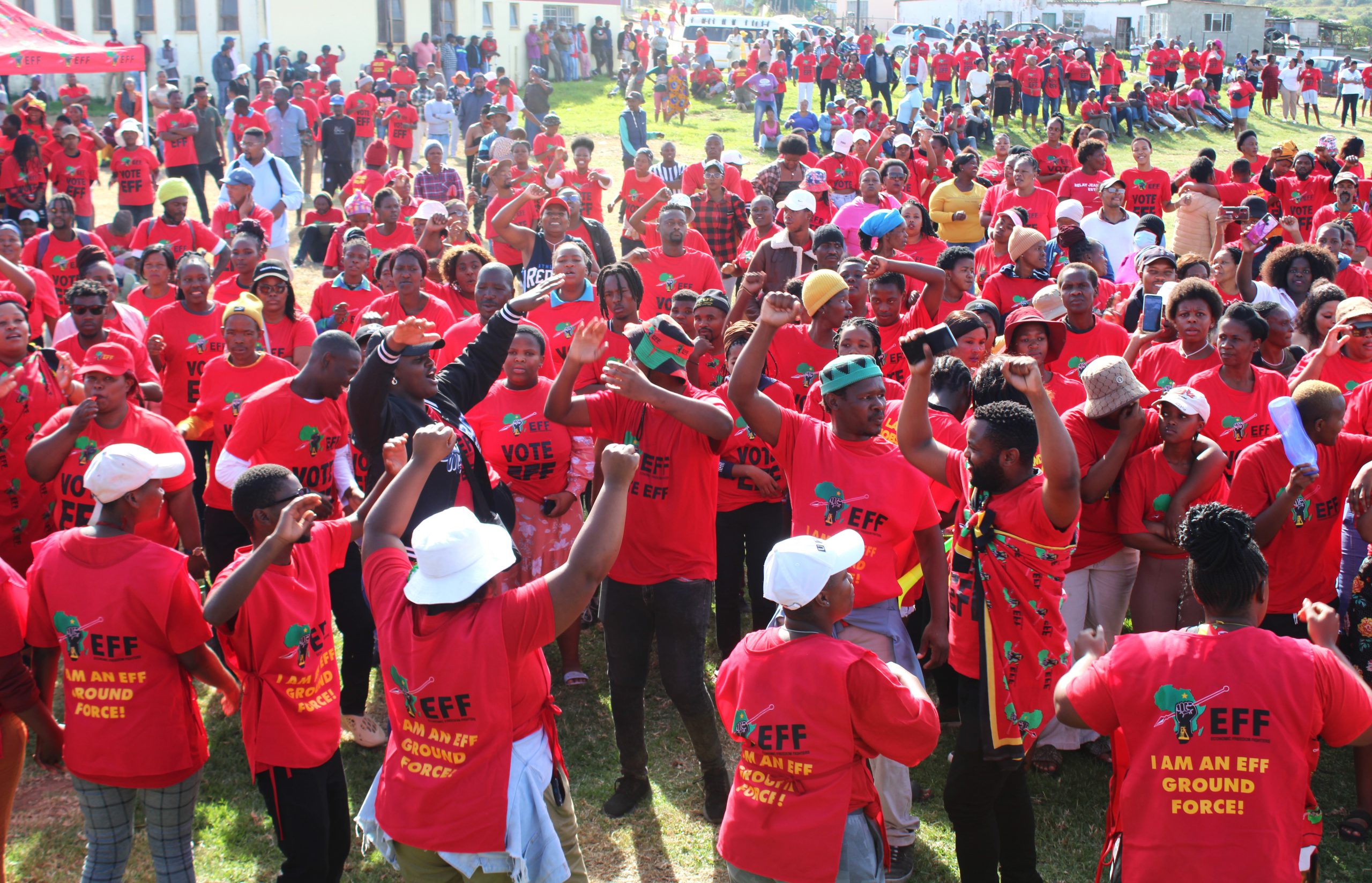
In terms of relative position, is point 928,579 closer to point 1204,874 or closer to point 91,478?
point 1204,874

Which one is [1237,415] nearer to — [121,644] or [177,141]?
[121,644]

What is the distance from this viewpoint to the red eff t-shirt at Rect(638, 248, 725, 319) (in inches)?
355

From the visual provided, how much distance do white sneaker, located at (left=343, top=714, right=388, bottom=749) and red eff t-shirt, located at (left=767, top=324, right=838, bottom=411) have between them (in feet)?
9.82

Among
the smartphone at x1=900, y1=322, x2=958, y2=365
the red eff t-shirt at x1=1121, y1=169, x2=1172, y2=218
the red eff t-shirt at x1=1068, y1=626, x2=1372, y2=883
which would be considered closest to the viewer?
the red eff t-shirt at x1=1068, y1=626, x2=1372, y2=883

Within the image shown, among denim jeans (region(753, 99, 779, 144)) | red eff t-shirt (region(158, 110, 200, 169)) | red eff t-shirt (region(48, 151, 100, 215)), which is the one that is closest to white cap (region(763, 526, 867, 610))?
red eff t-shirt (region(48, 151, 100, 215))

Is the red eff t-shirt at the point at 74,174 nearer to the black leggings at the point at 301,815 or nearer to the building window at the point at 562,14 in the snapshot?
the black leggings at the point at 301,815

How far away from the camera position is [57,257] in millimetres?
10641

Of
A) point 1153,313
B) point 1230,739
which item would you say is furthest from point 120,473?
point 1153,313

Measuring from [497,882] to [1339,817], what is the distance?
397 centimetres

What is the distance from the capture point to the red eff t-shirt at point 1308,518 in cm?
532

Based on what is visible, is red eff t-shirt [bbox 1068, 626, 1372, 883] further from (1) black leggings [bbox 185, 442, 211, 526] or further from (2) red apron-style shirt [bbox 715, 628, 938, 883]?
(1) black leggings [bbox 185, 442, 211, 526]

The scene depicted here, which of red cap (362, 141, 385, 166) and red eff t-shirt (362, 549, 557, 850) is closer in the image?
red eff t-shirt (362, 549, 557, 850)

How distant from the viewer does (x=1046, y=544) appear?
410 cm

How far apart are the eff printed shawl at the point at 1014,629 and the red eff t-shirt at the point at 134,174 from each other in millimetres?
14790
